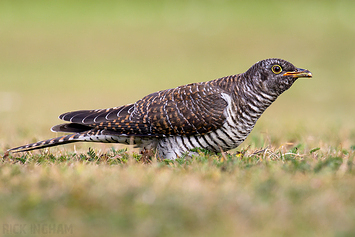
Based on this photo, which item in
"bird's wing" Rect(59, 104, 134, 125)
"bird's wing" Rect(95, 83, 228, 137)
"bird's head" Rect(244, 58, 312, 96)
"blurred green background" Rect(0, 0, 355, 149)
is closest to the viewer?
"bird's wing" Rect(95, 83, 228, 137)

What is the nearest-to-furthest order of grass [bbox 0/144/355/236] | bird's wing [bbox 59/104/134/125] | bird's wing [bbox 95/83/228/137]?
1. grass [bbox 0/144/355/236]
2. bird's wing [bbox 95/83/228/137]
3. bird's wing [bbox 59/104/134/125]

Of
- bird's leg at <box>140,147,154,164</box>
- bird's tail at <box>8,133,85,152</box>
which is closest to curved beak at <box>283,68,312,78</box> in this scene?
bird's leg at <box>140,147,154,164</box>

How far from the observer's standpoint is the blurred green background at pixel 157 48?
1631 cm

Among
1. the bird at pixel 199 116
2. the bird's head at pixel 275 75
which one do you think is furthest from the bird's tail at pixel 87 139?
the bird's head at pixel 275 75

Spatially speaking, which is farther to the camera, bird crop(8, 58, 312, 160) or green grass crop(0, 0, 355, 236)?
bird crop(8, 58, 312, 160)

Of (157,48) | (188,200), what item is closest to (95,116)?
(188,200)

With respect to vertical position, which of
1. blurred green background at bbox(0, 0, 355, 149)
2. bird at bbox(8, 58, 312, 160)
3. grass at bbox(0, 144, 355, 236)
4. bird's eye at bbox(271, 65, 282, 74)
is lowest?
grass at bbox(0, 144, 355, 236)

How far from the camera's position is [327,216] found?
112 inches

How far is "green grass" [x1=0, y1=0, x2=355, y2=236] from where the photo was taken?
2.86 metres

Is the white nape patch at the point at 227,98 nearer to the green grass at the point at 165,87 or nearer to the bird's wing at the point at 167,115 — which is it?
the bird's wing at the point at 167,115

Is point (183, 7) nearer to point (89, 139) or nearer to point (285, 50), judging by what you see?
point (285, 50)

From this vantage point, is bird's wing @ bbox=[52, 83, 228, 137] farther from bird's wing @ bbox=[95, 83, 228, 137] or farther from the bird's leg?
the bird's leg

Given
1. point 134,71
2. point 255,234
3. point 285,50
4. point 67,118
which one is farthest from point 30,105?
point 255,234

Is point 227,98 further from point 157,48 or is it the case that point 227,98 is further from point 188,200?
point 157,48
